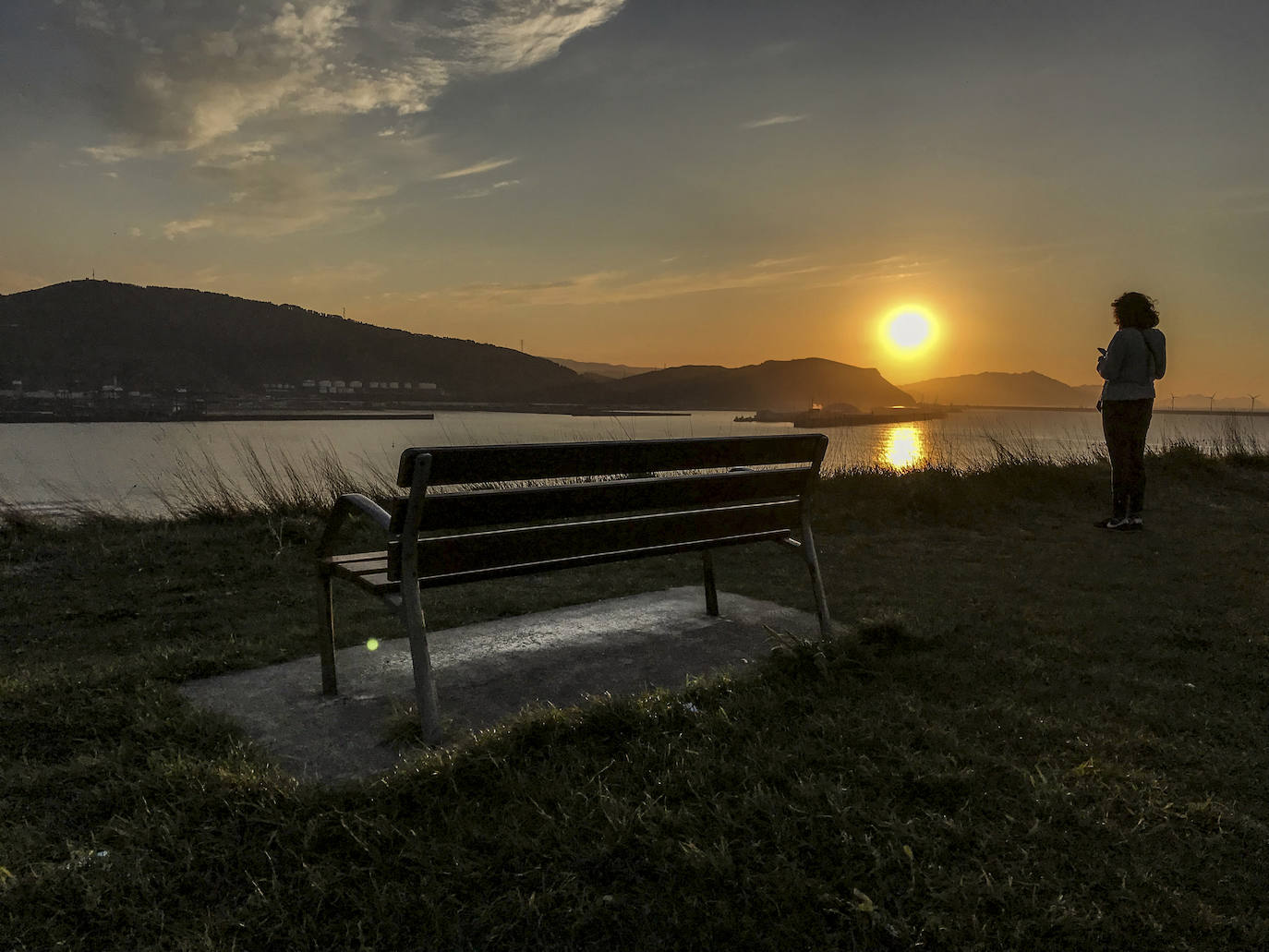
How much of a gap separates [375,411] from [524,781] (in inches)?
4514

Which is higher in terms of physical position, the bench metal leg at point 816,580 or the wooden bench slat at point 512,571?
the wooden bench slat at point 512,571

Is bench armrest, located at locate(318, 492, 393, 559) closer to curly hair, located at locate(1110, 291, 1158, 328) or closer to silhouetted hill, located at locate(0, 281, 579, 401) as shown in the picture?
curly hair, located at locate(1110, 291, 1158, 328)

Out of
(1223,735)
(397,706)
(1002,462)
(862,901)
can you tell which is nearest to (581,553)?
(397,706)

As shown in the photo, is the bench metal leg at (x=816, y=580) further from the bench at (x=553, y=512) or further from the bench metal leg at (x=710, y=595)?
the bench metal leg at (x=710, y=595)

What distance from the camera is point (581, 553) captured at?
3012 mm

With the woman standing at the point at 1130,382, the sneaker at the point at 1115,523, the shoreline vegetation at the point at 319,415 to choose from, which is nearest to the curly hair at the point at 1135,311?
the woman standing at the point at 1130,382

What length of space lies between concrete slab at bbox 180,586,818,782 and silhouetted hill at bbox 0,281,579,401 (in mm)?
95510

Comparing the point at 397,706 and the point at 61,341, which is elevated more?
the point at 61,341

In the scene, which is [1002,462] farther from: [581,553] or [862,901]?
[862,901]

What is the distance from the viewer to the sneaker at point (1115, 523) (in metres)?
7.62

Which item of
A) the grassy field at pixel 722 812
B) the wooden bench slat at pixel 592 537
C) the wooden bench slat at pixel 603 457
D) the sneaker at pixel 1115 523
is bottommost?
the sneaker at pixel 1115 523

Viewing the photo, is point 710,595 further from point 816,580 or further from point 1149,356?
point 1149,356

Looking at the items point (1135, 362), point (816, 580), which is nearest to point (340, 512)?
point (816, 580)

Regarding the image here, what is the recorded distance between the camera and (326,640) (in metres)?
3.05
